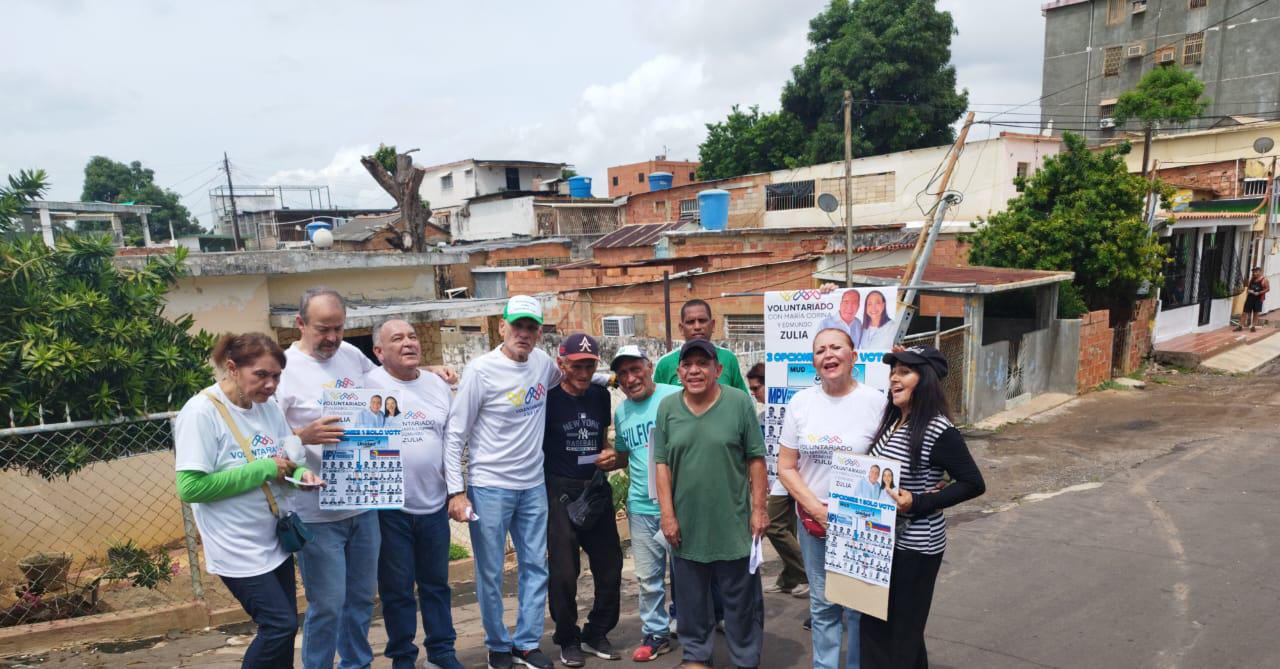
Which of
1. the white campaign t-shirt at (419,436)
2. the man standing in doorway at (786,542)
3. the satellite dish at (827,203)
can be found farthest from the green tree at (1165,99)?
the white campaign t-shirt at (419,436)

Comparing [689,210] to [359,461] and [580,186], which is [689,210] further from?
[359,461]

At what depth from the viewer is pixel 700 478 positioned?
348cm

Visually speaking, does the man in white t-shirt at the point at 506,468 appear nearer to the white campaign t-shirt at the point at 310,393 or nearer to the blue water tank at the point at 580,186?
the white campaign t-shirt at the point at 310,393

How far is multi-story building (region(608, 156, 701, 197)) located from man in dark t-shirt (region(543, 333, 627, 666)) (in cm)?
4037

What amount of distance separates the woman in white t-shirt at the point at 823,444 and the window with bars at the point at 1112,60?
40.8 metres

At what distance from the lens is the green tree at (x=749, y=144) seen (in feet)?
114

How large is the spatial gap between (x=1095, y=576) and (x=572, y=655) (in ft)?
12.0

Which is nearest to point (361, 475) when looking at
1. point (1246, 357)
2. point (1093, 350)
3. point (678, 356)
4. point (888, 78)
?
point (678, 356)

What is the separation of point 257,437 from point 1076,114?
141ft

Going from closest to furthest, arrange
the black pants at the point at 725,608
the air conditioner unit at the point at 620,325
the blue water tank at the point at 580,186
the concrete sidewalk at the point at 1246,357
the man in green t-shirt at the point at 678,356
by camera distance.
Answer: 1. the black pants at the point at 725,608
2. the man in green t-shirt at the point at 678,356
3. the concrete sidewalk at the point at 1246,357
4. the air conditioner unit at the point at 620,325
5. the blue water tank at the point at 580,186

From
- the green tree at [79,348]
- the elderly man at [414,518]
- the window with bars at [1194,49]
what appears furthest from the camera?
the window with bars at [1194,49]

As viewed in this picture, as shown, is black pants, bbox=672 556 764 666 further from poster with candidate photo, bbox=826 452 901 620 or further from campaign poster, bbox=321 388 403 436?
campaign poster, bbox=321 388 403 436

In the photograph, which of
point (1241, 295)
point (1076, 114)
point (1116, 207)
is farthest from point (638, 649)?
point (1076, 114)

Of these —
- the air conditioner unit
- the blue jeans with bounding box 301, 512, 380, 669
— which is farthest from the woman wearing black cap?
the air conditioner unit
